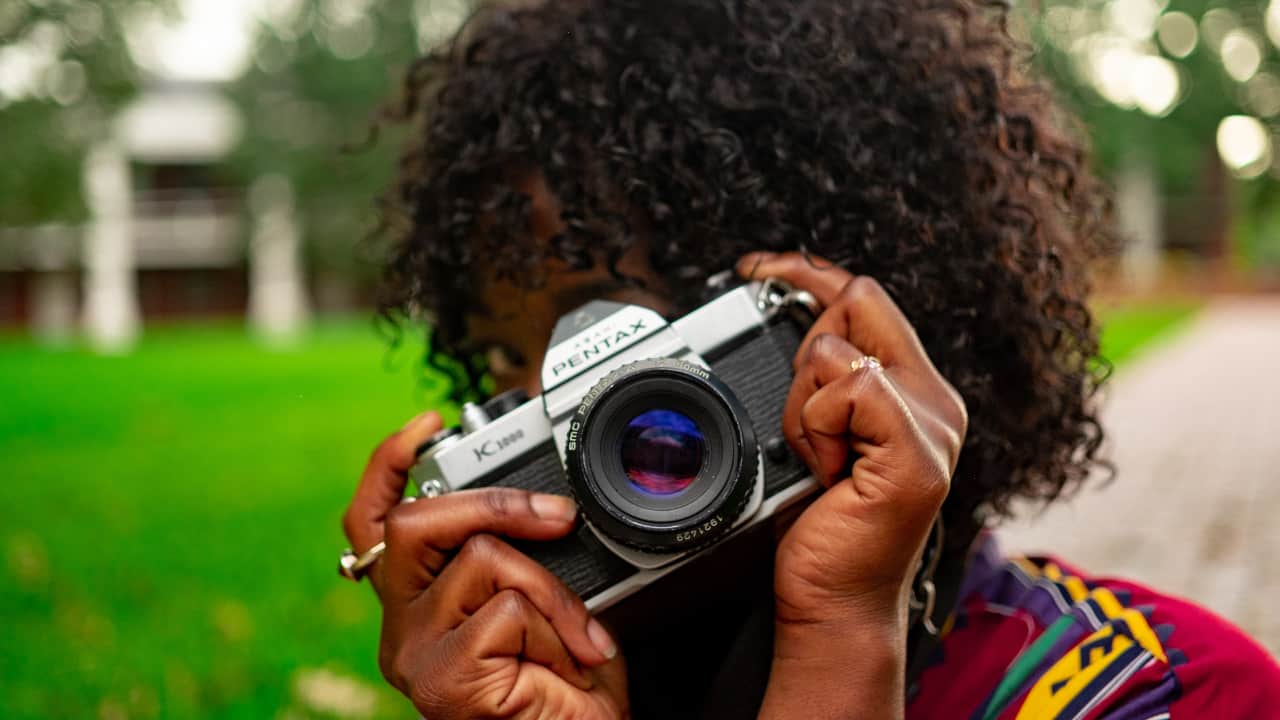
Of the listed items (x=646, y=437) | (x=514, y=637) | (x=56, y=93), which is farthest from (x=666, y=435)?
(x=56, y=93)

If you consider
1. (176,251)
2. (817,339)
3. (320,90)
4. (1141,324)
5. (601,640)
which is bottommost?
(601,640)

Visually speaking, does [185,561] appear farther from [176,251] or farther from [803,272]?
[176,251]

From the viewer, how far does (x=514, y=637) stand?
3.98ft

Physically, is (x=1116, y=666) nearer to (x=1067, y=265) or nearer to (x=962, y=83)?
(x=1067, y=265)

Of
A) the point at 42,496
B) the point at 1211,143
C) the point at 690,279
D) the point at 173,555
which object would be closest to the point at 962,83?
the point at 690,279

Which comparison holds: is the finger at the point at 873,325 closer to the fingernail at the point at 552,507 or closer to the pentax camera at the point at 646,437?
the pentax camera at the point at 646,437

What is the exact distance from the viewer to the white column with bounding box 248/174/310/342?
29328 mm

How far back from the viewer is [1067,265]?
1.62 meters

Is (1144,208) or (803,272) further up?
(1144,208)

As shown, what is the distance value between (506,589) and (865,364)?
42 cm

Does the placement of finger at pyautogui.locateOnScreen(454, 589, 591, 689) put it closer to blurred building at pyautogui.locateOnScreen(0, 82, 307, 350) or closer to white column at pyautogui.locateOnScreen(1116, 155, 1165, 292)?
white column at pyautogui.locateOnScreen(1116, 155, 1165, 292)

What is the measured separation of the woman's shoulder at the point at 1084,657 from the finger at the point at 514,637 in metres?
0.42

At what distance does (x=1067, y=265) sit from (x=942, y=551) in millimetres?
414

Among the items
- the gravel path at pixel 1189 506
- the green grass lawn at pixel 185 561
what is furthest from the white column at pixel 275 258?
the gravel path at pixel 1189 506
